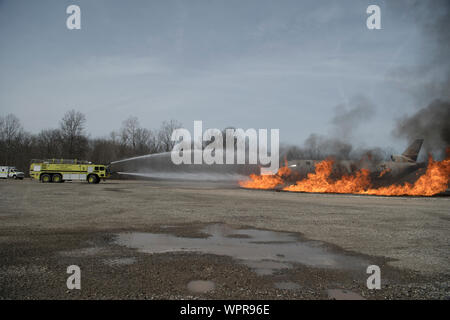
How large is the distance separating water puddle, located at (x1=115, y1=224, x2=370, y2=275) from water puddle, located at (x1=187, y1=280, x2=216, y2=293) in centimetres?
125

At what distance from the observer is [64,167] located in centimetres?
4031

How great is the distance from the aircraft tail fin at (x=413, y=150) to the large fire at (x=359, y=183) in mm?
3782

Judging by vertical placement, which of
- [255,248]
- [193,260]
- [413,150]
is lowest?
[255,248]

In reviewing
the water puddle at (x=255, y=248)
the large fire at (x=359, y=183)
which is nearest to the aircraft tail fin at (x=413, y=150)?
the large fire at (x=359, y=183)

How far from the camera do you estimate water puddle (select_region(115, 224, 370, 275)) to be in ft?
22.2

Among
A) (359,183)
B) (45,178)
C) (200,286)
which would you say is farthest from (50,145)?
(200,286)

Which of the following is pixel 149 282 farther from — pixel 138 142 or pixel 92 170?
pixel 138 142

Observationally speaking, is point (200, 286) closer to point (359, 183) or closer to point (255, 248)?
point (255, 248)

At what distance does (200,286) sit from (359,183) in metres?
32.7

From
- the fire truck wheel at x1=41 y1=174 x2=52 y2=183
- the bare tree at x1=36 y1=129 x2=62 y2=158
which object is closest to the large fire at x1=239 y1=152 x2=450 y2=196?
the fire truck wheel at x1=41 y1=174 x2=52 y2=183

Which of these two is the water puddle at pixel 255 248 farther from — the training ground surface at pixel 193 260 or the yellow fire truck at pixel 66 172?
the yellow fire truck at pixel 66 172

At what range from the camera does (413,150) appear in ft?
122

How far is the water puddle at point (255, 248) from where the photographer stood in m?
6.76

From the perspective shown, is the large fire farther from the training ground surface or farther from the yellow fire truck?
the yellow fire truck
